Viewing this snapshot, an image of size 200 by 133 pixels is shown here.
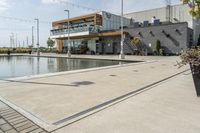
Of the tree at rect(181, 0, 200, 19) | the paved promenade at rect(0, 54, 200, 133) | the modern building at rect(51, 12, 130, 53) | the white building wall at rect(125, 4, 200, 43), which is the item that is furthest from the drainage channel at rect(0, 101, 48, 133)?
the white building wall at rect(125, 4, 200, 43)

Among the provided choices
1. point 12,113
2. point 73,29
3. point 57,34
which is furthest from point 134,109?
point 57,34

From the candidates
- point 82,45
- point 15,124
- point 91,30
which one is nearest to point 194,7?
point 15,124

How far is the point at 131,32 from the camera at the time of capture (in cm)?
3216

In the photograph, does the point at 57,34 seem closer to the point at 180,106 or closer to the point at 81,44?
the point at 81,44

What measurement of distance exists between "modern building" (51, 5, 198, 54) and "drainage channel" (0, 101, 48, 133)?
87.2ft

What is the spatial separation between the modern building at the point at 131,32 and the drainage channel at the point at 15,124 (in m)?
26.6

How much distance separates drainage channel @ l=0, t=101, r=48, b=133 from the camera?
3170 mm

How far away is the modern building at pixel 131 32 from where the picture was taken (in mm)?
27547

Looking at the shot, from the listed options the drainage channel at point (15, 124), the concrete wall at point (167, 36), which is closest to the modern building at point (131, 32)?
the concrete wall at point (167, 36)

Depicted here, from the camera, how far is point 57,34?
44.5 meters

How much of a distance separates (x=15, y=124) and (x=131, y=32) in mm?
30354

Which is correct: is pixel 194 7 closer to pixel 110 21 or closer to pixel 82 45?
Answer: pixel 110 21

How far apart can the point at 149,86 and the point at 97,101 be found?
277cm

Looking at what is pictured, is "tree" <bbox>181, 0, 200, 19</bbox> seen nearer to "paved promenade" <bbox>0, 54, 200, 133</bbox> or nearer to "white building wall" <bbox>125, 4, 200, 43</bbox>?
"paved promenade" <bbox>0, 54, 200, 133</bbox>
